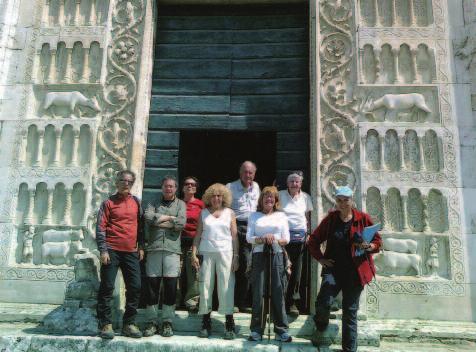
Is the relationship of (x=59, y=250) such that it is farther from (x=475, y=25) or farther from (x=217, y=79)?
(x=475, y=25)

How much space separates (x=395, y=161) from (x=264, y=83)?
2.17 meters

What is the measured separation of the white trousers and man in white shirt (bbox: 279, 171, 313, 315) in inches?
29.4

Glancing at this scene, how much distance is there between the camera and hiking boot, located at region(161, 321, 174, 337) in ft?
14.6

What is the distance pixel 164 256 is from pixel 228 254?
68cm

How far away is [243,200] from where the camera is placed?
5.20 m

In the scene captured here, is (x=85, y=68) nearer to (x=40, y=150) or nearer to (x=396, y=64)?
(x=40, y=150)

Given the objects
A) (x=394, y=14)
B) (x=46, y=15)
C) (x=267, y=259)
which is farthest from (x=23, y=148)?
(x=394, y=14)

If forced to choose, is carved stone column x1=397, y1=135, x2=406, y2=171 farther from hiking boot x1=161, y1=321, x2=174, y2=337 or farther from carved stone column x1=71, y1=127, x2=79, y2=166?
carved stone column x1=71, y1=127, x2=79, y2=166

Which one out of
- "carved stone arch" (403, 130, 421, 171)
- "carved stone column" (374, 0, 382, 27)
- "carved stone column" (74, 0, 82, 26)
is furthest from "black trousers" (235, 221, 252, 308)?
"carved stone column" (74, 0, 82, 26)

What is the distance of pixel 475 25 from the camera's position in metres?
5.93

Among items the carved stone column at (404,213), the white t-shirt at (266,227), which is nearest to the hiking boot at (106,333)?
the white t-shirt at (266,227)

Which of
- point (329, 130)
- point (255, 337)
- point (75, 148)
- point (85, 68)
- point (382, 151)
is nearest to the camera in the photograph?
point (255, 337)

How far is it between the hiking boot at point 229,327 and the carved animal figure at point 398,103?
10.7ft

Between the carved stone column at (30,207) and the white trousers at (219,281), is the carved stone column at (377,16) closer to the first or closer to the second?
the white trousers at (219,281)
